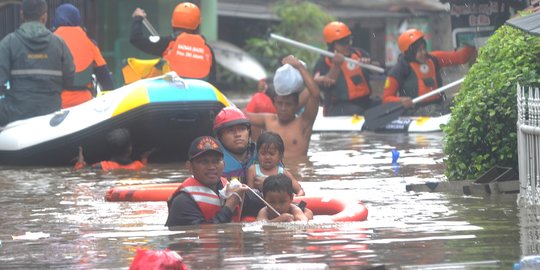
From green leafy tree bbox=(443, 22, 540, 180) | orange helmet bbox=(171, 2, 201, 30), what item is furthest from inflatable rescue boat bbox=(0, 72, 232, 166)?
green leafy tree bbox=(443, 22, 540, 180)

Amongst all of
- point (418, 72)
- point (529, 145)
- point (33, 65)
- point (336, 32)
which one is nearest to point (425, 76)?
point (418, 72)

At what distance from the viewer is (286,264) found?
739 cm

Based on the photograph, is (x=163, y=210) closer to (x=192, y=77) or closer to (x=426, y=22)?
(x=192, y=77)

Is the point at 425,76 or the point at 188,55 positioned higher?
the point at 188,55

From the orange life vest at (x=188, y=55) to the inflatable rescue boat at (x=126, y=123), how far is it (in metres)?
1.27

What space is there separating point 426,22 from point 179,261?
81.8 feet

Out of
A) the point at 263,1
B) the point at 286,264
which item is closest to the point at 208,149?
the point at 286,264

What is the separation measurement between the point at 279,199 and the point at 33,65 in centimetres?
674

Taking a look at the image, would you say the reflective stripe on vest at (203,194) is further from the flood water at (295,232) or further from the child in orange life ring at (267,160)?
the child in orange life ring at (267,160)

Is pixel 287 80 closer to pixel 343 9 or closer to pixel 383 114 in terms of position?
pixel 383 114

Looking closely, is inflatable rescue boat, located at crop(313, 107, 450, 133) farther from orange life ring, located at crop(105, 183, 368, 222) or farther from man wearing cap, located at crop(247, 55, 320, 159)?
orange life ring, located at crop(105, 183, 368, 222)

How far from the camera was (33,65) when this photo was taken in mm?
15414

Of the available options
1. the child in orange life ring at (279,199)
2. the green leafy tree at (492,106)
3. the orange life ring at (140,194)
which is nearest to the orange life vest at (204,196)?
the child in orange life ring at (279,199)

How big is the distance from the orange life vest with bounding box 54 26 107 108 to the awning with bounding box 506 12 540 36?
7151 millimetres
